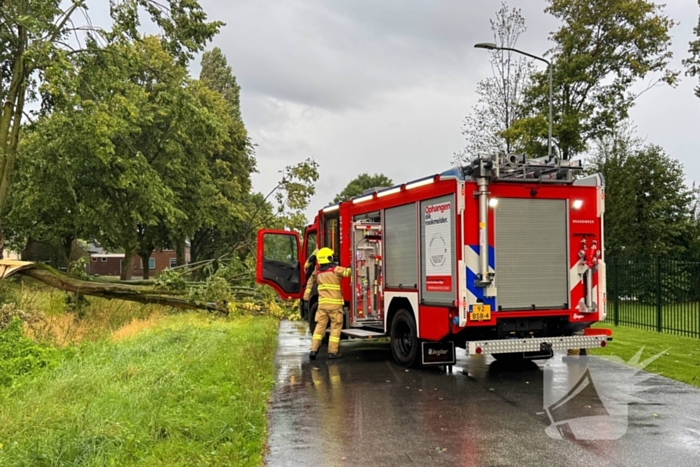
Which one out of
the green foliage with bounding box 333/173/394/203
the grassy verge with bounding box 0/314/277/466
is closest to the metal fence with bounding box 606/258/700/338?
the grassy verge with bounding box 0/314/277/466

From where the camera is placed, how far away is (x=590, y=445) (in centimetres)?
532

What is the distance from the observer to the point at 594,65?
909 inches

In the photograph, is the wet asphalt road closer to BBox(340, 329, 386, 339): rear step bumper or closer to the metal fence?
BBox(340, 329, 386, 339): rear step bumper

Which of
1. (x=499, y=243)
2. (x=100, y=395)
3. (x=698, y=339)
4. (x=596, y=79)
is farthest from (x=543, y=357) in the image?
(x=596, y=79)

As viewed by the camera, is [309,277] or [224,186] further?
[224,186]

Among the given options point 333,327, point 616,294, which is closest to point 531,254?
point 333,327

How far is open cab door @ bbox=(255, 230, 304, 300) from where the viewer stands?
13.3 m

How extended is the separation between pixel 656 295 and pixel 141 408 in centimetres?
1202

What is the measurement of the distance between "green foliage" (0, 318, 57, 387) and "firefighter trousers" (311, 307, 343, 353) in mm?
4010

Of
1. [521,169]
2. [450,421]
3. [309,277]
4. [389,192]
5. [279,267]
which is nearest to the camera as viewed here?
[450,421]

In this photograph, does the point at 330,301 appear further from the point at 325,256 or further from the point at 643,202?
the point at 643,202

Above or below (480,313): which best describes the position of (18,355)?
below

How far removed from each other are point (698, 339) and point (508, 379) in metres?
6.16
